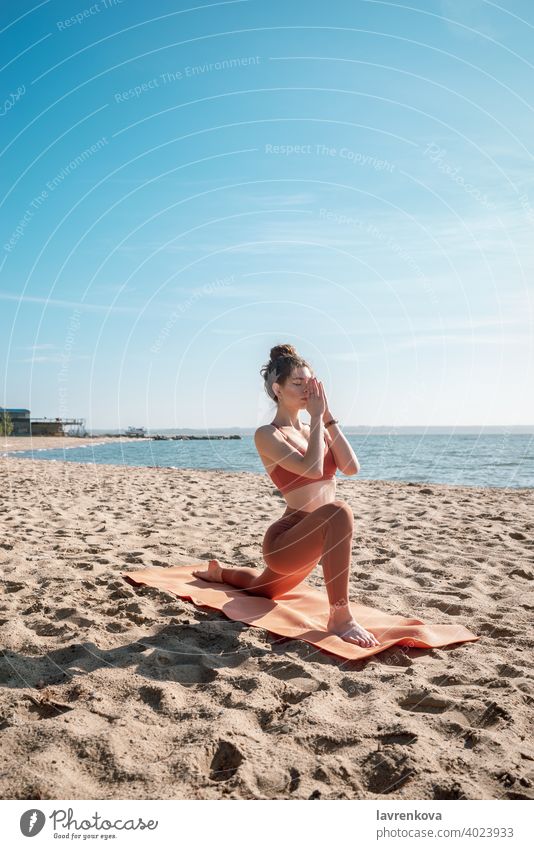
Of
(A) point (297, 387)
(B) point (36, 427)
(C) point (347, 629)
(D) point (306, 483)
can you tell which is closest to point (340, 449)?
(D) point (306, 483)

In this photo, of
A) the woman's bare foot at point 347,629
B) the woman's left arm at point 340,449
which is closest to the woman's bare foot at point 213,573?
the woman's bare foot at point 347,629

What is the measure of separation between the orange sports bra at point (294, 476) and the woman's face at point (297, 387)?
9.7 inches

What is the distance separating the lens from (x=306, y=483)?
4.89 meters

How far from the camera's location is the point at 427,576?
6156mm

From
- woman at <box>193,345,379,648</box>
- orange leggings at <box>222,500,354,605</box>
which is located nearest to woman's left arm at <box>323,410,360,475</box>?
woman at <box>193,345,379,648</box>

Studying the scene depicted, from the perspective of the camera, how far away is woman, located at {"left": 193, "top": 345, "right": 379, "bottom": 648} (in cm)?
452

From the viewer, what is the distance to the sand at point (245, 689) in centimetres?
281

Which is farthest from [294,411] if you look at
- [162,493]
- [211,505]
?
[162,493]

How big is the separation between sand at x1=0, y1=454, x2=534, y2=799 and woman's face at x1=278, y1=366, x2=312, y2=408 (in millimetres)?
1692

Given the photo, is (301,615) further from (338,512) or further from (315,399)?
(315,399)

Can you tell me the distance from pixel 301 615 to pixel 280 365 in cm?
187

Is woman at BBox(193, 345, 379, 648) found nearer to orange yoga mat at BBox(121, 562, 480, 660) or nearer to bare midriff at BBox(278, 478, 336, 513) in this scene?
bare midriff at BBox(278, 478, 336, 513)

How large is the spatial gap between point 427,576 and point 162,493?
7462 millimetres

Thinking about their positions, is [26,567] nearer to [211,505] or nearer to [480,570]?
[480,570]
